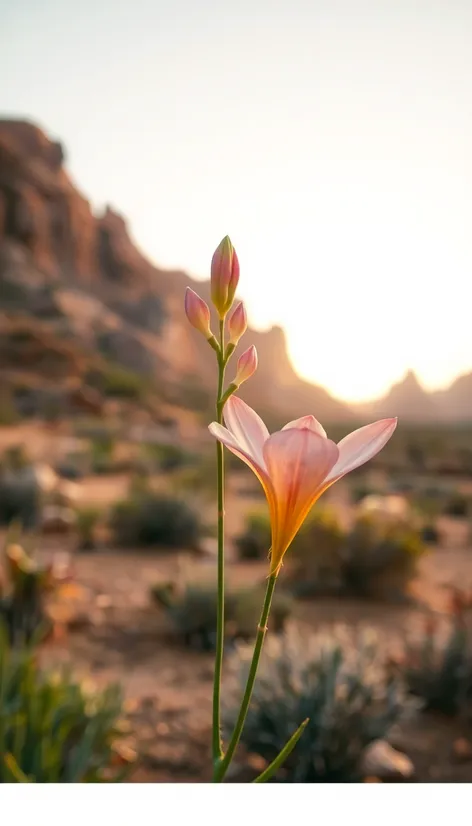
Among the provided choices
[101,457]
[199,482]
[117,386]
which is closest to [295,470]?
[199,482]

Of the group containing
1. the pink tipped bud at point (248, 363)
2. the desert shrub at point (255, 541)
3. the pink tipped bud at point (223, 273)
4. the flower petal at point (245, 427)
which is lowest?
the desert shrub at point (255, 541)

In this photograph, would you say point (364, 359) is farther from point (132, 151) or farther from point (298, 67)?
point (132, 151)

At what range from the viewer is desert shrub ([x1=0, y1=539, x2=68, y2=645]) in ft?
9.27

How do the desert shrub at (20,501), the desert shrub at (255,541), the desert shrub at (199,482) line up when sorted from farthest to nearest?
1. the desert shrub at (199,482)
2. the desert shrub at (20,501)
3. the desert shrub at (255,541)

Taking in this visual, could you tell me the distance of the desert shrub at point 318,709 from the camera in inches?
67.5

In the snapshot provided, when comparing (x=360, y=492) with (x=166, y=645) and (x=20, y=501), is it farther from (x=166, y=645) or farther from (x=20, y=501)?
(x=166, y=645)

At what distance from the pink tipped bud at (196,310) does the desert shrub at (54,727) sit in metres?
1.01

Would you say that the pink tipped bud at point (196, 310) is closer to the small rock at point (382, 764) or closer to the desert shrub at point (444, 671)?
the small rock at point (382, 764)

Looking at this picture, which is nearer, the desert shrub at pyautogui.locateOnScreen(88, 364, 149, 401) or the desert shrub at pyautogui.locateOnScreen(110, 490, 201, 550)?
the desert shrub at pyautogui.locateOnScreen(110, 490, 201, 550)

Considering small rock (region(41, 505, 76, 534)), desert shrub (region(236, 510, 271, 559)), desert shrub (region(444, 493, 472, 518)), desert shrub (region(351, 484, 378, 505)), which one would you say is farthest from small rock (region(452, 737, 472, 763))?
desert shrub (region(351, 484, 378, 505))

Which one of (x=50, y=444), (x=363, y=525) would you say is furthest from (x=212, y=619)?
(x=50, y=444)

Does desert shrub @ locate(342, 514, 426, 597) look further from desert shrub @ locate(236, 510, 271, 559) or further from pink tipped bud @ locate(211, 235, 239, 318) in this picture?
pink tipped bud @ locate(211, 235, 239, 318)

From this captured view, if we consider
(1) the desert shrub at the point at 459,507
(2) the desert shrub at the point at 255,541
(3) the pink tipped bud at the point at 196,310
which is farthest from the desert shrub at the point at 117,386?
(3) the pink tipped bud at the point at 196,310
